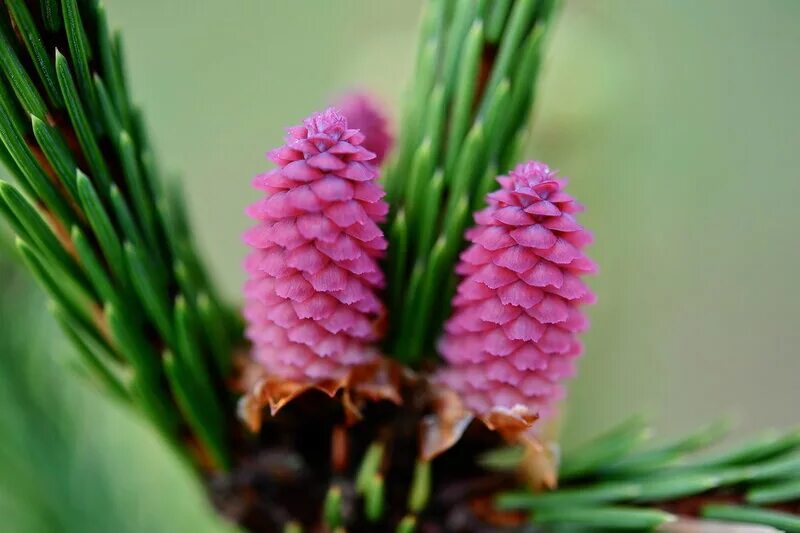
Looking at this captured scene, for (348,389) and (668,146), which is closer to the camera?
(348,389)

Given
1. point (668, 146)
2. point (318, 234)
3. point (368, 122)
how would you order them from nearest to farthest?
point (318, 234) < point (368, 122) < point (668, 146)

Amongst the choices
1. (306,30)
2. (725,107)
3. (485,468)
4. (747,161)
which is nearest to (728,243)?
(747,161)

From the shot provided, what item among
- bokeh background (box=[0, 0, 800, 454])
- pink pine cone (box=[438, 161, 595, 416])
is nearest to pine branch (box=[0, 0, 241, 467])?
pink pine cone (box=[438, 161, 595, 416])

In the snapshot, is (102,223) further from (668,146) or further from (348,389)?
(668,146)

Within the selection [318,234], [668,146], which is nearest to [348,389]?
[318,234]

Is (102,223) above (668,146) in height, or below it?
below

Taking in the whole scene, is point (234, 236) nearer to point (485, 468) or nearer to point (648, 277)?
point (648, 277)
